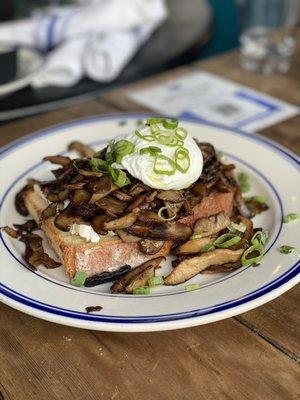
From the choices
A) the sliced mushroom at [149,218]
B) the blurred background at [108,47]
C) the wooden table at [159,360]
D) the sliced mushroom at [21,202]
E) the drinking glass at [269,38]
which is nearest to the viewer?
the wooden table at [159,360]

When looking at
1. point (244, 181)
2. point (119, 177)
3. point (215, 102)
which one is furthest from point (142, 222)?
point (215, 102)

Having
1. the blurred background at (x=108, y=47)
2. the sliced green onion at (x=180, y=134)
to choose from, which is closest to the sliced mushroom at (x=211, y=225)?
the sliced green onion at (x=180, y=134)

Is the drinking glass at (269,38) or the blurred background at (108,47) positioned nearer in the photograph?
the blurred background at (108,47)

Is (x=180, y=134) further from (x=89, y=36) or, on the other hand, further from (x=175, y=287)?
(x=89, y=36)

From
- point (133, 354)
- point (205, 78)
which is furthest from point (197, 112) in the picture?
point (133, 354)

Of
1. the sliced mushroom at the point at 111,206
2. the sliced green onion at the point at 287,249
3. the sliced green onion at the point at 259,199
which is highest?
the sliced mushroom at the point at 111,206

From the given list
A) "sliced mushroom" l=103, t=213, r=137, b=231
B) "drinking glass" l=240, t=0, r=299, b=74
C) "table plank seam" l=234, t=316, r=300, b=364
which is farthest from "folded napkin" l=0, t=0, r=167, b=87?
"table plank seam" l=234, t=316, r=300, b=364

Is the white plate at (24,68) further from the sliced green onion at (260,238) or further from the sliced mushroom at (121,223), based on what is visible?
the sliced green onion at (260,238)

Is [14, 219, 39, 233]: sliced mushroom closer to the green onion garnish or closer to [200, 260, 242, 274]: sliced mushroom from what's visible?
[200, 260, 242, 274]: sliced mushroom
